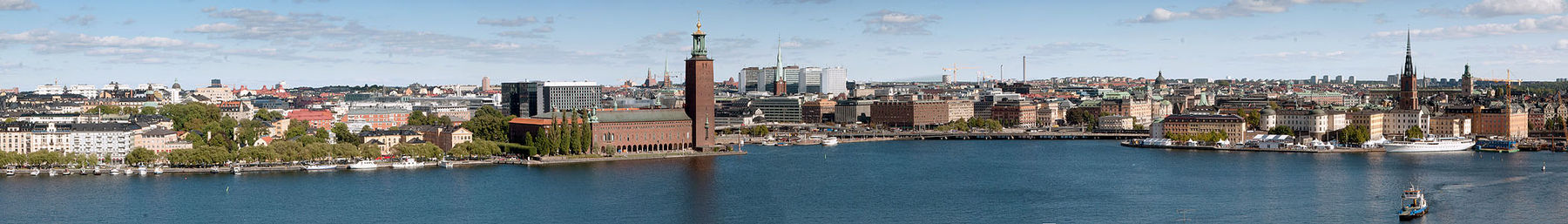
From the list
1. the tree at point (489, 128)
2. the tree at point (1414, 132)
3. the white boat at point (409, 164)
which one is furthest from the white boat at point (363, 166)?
the tree at point (1414, 132)

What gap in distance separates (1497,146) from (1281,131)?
8521 mm

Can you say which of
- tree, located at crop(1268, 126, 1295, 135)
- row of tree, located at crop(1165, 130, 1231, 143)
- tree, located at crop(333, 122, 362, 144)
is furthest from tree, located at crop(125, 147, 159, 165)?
tree, located at crop(1268, 126, 1295, 135)

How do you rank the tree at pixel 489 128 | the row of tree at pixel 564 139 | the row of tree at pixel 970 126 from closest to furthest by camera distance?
the row of tree at pixel 564 139 < the tree at pixel 489 128 < the row of tree at pixel 970 126

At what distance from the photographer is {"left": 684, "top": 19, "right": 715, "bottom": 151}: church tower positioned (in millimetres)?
58656

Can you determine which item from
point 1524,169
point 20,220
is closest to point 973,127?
point 1524,169

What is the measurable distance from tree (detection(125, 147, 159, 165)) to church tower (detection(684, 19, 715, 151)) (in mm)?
17249

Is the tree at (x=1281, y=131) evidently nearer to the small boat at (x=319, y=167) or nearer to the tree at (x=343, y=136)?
the tree at (x=343, y=136)

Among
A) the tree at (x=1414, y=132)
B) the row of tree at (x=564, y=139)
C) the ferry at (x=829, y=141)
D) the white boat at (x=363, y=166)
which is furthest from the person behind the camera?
the ferry at (x=829, y=141)

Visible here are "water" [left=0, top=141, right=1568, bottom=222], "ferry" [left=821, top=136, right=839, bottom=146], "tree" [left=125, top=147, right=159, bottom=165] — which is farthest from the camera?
"ferry" [left=821, top=136, right=839, bottom=146]

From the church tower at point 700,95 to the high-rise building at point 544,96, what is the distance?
27540 mm

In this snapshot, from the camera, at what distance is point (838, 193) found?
131 feet

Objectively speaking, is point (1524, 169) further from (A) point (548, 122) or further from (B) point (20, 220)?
(B) point (20, 220)

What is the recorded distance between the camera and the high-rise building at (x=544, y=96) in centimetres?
8988

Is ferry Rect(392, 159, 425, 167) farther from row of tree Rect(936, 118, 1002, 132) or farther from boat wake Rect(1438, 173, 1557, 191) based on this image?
row of tree Rect(936, 118, 1002, 132)
